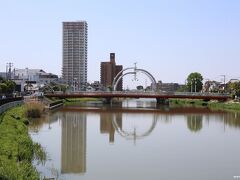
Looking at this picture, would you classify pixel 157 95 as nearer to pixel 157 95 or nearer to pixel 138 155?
pixel 157 95

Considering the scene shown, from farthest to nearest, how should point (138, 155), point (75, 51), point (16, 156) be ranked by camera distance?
point (75, 51) → point (138, 155) → point (16, 156)

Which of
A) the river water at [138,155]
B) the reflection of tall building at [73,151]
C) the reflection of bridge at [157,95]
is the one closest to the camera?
the river water at [138,155]

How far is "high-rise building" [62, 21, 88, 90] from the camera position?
14738 cm

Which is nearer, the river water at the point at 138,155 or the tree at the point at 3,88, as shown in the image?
the river water at the point at 138,155

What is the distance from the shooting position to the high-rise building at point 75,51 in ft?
484

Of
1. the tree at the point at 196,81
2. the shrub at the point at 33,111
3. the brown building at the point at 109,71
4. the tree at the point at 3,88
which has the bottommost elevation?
the shrub at the point at 33,111

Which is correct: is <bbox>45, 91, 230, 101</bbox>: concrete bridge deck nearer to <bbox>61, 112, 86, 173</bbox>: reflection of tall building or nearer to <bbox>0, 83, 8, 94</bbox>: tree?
<bbox>0, 83, 8, 94</bbox>: tree

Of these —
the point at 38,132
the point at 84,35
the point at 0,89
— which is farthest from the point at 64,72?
the point at 38,132

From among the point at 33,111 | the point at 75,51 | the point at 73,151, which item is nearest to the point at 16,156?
the point at 73,151

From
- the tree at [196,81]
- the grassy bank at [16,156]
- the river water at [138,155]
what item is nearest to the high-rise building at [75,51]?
the tree at [196,81]

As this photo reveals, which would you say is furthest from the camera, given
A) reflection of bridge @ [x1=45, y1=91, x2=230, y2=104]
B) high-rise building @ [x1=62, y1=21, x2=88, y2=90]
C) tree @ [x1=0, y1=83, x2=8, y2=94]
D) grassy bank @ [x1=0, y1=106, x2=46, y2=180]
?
high-rise building @ [x1=62, y1=21, x2=88, y2=90]

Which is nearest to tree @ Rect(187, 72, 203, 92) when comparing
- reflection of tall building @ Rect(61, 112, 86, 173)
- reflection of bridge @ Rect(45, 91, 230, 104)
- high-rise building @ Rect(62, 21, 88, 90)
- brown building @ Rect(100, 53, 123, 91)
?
reflection of bridge @ Rect(45, 91, 230, 104)

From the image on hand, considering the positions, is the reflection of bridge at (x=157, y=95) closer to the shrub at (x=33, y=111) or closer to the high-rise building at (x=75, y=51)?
the shrub at (x=33, y=111)

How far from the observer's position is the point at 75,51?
148 meters
